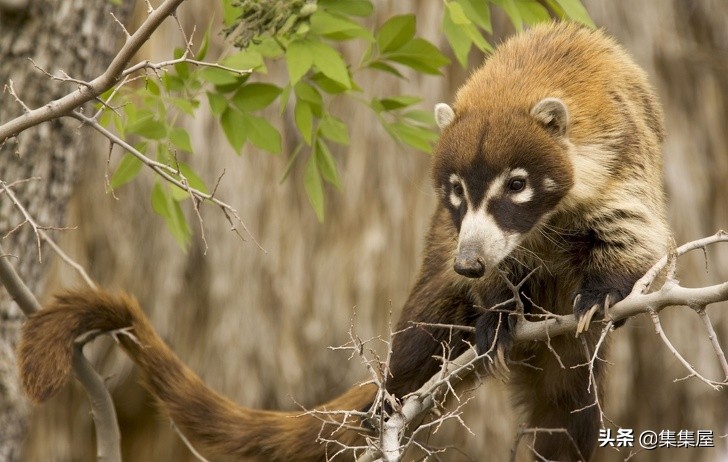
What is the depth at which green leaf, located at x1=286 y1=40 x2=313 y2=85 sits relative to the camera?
2.24 meters

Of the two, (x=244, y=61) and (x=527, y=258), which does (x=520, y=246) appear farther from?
(x=244, y=61)

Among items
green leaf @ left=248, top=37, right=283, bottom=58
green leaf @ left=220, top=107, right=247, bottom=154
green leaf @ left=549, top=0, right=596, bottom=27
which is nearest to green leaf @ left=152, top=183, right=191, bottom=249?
green leaf @ left=220, top=107, right=247, bottom=154

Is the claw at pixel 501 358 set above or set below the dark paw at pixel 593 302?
below

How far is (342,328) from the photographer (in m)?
4.99

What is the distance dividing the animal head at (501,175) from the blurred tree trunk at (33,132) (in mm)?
1028

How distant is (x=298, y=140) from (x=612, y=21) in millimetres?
1704

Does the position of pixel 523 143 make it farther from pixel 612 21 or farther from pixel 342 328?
pixel 612 21

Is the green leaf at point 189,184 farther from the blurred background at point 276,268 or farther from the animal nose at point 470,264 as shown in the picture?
the blurred background at point 276,268

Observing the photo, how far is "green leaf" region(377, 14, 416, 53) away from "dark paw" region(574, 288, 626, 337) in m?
0.73

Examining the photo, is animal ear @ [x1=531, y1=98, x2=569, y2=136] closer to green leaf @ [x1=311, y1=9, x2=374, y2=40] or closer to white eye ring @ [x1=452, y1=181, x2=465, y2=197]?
white eye ring @ [x1=452, y1=181, x2=465, y2=197]

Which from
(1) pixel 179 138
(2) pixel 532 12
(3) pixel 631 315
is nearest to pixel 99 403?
(1) pixel 179 138

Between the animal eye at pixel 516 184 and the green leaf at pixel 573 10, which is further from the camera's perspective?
the animal eye at pixel 516 184

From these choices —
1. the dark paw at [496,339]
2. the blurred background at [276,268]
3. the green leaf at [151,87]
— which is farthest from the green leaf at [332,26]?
the blurred background at [276,268]

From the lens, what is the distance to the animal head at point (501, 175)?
2.40 m
